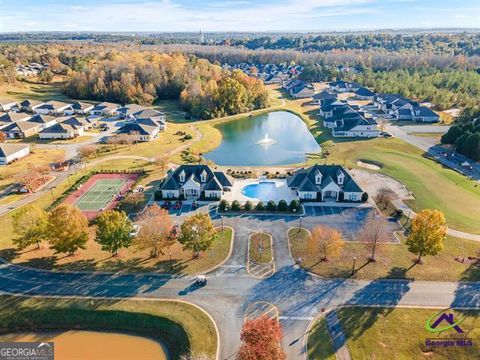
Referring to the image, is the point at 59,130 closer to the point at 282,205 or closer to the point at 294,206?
the point at 282,205

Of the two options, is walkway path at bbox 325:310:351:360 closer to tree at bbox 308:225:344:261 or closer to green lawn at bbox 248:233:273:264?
tree at bbox 308:225:344:261

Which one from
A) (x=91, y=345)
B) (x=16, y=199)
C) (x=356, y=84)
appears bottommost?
(x=91, y=345)

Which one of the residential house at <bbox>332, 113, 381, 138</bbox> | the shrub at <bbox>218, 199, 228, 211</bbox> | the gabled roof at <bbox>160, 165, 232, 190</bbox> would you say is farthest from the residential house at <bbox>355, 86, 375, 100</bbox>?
the shrub at <bbox>218, 199, 228, 211</bbox>

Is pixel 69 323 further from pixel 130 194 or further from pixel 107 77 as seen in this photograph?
pixel 107 77

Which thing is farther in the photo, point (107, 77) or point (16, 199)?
point (107, 77)

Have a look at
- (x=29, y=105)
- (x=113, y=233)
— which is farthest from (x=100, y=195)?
(x=29, y=105)

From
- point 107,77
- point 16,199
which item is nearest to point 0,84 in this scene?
point 107,77

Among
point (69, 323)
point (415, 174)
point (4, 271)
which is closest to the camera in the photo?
point (69, 323)
